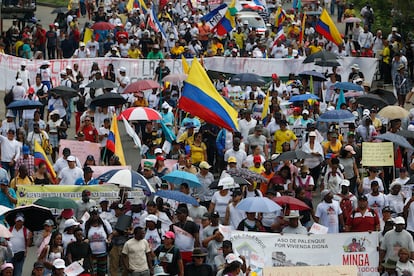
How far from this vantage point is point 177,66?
36031mm

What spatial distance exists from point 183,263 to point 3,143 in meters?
6.28

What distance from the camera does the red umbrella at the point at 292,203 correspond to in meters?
21.8

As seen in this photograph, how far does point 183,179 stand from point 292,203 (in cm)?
193

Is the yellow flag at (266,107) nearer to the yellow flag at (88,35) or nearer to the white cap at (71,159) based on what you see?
the white cap at (71,159)

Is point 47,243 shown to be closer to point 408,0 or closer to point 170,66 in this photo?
point 170,66

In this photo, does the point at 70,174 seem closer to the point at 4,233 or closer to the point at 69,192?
the point at 69,192

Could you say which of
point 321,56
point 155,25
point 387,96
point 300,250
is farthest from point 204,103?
point 155,25

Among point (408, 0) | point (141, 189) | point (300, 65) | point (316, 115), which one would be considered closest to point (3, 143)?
point (141, 189)

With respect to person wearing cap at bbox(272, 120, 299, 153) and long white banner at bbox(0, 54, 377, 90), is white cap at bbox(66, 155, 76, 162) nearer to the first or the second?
person wearing cap at bbox(272, 120, 299, 153)

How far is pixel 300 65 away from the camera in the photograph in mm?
36562

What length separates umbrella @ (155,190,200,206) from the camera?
21672 mm

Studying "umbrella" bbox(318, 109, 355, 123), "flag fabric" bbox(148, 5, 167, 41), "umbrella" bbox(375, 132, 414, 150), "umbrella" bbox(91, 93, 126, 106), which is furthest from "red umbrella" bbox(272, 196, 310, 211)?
"flag fabric" bbox(148, 5, 167, 41)

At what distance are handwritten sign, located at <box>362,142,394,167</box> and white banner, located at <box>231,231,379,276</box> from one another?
13.2 ft

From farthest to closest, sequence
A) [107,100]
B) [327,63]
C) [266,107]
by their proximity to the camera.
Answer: [327,63] → [266,107] → [107,100]
